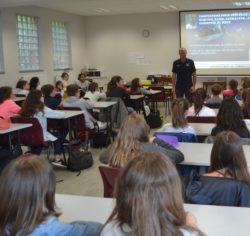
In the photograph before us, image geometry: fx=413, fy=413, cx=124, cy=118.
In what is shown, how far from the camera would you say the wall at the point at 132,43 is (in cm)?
1295

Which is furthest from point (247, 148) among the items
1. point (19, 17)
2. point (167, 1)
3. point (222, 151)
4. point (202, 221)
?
point (19, 17)

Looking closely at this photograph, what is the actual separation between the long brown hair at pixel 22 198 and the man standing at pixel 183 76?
6.46m

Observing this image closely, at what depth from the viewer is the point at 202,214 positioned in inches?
77.4

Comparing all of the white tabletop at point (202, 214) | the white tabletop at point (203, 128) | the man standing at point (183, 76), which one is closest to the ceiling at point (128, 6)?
the man standing at point (183, 76)

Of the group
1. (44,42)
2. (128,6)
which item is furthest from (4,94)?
(128,6)

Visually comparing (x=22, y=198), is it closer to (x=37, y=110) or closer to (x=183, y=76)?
(x=37, y=110)

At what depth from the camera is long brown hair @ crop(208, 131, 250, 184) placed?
2.31 metres

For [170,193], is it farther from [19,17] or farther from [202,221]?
[19,17]

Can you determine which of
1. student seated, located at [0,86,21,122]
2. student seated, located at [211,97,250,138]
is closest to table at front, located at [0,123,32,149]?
student seated, located at [0,86,21,122]

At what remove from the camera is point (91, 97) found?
25.2 feet

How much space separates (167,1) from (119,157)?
8280mm

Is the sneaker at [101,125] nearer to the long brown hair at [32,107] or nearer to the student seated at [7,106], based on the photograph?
the student seated at [7,106]

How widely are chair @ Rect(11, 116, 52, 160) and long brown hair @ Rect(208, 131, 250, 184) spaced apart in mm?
3021

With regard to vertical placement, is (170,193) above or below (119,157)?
above
